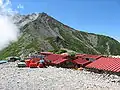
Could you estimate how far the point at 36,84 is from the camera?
38094 mm

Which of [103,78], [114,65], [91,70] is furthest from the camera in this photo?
[91,70]

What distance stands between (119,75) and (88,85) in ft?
32.5

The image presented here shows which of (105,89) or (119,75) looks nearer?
(105,89)

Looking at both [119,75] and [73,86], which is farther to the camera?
[119,75]

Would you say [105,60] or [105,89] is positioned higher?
[105,60]

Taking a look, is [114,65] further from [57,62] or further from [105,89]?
[57,62]

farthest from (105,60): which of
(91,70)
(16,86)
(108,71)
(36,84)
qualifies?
(16,86)

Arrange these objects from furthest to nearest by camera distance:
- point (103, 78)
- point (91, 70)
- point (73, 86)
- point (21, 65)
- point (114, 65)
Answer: point (21, 65)
point (91, 70)
point (114, 65)
point (103, 78)
point (73, 86)

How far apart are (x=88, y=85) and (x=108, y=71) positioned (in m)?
10.5

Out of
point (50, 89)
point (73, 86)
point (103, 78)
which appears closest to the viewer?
point (50, 89)

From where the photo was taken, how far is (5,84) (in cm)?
3694

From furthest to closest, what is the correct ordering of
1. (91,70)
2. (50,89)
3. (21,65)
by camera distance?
(21,65) → (91,70) → (50,89)

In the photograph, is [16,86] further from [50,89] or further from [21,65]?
[21,65]

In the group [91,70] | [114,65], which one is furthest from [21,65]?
[114,65]
